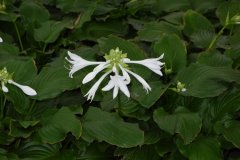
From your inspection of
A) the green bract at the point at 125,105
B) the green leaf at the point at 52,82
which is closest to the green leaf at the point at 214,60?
the green bract at the point at 125,105

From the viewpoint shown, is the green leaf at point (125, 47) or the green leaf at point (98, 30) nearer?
the green leaf at point (125, 47)

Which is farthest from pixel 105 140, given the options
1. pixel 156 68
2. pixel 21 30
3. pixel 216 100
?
pixel 21 30

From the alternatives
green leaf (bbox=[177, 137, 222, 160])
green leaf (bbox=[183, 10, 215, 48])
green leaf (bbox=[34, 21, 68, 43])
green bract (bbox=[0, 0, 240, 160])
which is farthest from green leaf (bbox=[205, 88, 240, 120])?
green leaf (bbox=[34, 21, 68, 43])

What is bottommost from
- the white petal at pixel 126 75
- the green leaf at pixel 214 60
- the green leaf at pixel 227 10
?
the green leaf at pixel 227 10

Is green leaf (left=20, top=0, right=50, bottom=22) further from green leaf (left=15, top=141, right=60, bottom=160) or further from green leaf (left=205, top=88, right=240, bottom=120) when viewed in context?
green leaf (left=205, top=88, right=240, bottom=120)

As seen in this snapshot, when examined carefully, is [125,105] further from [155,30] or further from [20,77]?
[155,30]

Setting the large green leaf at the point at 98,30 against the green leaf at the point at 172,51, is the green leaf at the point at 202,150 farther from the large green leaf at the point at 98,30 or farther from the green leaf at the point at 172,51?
the large green leaf at the point at 98,30

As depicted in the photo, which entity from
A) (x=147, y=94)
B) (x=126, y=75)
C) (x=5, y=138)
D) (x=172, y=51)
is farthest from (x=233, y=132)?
(x=5, y=138)
